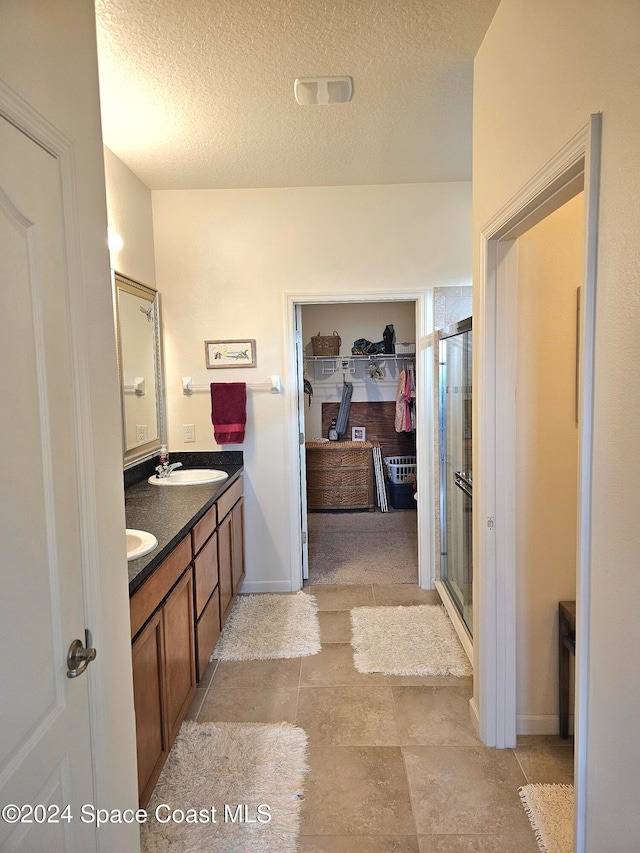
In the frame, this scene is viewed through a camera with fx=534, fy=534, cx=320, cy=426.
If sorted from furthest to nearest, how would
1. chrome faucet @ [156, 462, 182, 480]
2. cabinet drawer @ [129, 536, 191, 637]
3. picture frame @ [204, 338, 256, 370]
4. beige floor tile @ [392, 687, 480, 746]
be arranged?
picture frame @ [204, 338, 256, 370], chrome faucet @ [156, 462, 182, 480], beige floor tile @ [392, 687, 480, 746], cabinet drawer @ [129, 536, 191, 637]

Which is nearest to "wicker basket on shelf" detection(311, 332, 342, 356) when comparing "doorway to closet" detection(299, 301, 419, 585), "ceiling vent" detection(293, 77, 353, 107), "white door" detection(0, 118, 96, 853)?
"doorway to closet" detection(299, 301, 419, 585)

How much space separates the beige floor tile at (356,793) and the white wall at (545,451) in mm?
587

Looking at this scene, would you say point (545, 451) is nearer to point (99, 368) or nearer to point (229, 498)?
point (99, 368)

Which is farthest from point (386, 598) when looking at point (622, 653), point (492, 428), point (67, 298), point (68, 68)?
point (68, 68)

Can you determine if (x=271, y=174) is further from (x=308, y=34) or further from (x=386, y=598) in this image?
(x=386, y=598)

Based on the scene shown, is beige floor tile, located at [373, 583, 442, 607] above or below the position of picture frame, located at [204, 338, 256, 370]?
below

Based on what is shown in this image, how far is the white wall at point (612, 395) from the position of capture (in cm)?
98

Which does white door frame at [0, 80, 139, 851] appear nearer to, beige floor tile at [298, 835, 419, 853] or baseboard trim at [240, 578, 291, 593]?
beige floor tile at [298, 835, 419, 853]

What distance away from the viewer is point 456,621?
118 inches

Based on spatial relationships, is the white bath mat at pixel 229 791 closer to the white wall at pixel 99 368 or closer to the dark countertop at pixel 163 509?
the white wall at pixel 99 368

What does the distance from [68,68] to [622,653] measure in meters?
1.66

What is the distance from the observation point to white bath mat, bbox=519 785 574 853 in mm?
1630

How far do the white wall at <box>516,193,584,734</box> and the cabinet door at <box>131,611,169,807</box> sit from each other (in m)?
1.36

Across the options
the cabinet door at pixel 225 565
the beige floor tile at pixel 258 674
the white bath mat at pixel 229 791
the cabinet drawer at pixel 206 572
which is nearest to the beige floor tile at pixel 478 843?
the white bath mat at pixel 229 791
